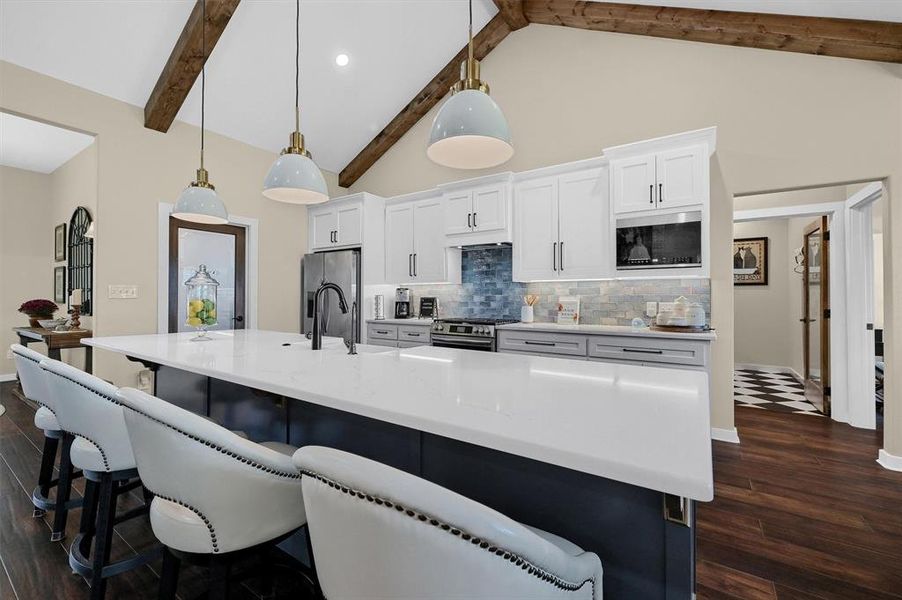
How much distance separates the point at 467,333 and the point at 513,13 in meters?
3.03

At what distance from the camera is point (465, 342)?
12.3 ft

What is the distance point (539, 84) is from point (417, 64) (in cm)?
127

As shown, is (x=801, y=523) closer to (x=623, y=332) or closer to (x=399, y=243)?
(x=623, y=332)

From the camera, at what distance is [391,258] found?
4801 millimetres

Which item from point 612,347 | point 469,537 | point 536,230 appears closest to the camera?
point 469,537

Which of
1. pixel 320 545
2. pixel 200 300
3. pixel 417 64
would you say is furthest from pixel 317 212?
pixel 320 545

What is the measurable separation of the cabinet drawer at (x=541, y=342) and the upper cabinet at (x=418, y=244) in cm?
107

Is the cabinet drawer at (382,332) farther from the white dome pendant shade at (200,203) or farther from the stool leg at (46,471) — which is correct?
the stool leg at (46,471)

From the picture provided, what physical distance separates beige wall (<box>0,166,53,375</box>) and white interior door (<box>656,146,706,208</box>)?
308 inches

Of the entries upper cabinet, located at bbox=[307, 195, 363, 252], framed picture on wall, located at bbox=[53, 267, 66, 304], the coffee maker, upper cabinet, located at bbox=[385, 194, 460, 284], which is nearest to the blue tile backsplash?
the coffee maker

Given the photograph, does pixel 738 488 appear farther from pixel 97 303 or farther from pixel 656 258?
pixel 97 303

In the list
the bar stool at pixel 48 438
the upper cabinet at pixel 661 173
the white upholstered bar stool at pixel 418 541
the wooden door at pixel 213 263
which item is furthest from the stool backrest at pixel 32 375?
the upper cabinet at pixel 661 173

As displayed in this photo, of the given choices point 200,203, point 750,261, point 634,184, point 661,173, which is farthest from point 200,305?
point 750,261

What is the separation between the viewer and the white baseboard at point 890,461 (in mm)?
2805
